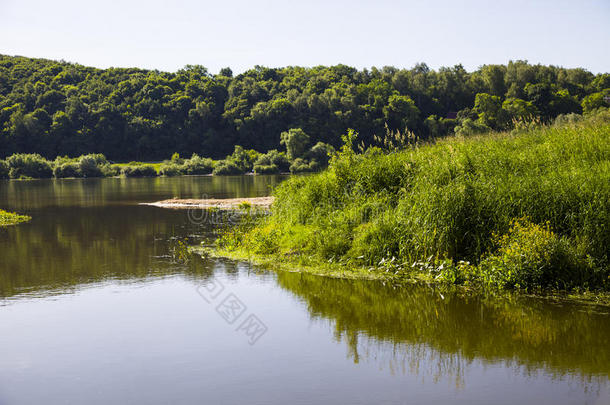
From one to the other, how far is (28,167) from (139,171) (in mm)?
17708

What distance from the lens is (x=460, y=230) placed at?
12.0 metres

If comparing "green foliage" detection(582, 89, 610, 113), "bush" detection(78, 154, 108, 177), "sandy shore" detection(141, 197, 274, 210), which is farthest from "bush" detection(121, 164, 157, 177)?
"green foliage" detection(582, 89, 610, 113)

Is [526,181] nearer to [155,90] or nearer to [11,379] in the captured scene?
[11,379]

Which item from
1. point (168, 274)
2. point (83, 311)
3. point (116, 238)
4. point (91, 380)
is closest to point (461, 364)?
point (91, 380)

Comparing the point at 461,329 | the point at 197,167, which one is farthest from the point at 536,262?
the point at 197,167

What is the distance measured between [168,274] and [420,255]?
6.09 meters

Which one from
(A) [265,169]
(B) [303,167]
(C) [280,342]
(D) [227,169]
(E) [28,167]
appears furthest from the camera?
(D) [227,169]

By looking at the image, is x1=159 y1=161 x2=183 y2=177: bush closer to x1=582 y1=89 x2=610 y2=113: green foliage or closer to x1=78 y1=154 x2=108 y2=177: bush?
x1=78 y1=154 x2=108 y2=177: bush

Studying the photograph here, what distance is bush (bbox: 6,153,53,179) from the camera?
92438mm

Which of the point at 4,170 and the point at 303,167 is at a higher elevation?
the point at 4,170

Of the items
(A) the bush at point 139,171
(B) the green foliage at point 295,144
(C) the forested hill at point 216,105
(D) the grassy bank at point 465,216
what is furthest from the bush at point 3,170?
(D) the grassy bank at point 465,216

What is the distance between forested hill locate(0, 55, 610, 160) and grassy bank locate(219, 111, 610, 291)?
9365 cm

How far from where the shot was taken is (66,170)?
309ft

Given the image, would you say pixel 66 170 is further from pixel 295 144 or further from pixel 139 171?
pixel 295 144
